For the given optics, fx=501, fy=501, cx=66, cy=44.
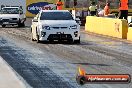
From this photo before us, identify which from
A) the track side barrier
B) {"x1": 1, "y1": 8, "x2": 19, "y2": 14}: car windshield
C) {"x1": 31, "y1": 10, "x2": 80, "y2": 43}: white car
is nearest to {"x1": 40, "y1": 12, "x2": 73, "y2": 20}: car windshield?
{"x1": 31, "y1": 10, "x2": 80, "y2": 43}: white car

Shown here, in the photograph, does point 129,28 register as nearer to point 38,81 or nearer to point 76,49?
point 76,49

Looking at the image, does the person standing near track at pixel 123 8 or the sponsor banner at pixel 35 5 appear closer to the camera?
the person standing near track at pixel 123 8

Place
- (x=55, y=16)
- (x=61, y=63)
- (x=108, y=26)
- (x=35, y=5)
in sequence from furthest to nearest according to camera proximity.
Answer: (x=35, y=5) < (x=108, y=26) < (x=55, y=16) < (x=61, y=63)

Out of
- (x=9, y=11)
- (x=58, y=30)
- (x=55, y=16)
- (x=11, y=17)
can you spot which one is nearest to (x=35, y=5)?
(x=9, y=11)

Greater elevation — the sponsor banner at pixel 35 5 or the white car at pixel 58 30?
the white car at pixel 58 30

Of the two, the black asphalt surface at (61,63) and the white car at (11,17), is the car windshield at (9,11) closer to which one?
the white car at (11,17)

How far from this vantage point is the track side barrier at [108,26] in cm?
2552

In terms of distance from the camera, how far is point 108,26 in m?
27.6

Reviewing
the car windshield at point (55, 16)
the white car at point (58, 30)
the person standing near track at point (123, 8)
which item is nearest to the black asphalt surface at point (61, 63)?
the white car at point (58, 30)

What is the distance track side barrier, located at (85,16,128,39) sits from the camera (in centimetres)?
2552

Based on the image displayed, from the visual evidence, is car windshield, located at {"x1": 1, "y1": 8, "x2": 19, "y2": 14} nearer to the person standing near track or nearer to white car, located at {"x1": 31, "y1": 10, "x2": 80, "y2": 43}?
the person standing near track

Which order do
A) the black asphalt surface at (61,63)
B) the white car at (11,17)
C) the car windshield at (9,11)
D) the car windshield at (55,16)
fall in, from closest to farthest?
the black asphalt surface at (61,63) < the car windshield at (55,16) < the white car at (11,17) < the car windshield at (9,11)

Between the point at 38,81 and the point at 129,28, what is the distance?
14680 millimetres

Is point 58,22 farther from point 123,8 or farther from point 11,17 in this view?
point 11,17
